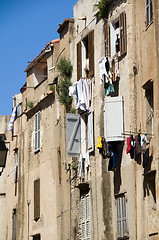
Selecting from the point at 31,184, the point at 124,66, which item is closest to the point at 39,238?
the point at 31,184

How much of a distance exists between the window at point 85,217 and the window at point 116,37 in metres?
5.29

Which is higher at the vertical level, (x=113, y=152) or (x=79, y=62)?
(x=79, y=62)

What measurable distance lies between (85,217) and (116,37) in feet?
21.4

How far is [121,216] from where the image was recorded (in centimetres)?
2055

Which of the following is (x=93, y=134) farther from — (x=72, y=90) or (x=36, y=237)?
(x=36, y=237)

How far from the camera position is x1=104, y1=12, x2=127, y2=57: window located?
70.1 ft

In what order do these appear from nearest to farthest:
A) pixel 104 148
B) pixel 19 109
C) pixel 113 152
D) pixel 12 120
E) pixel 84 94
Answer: pixel 113 152
pixel 104 148
pixel 84 94
pixel 19 109
pixel 12 120

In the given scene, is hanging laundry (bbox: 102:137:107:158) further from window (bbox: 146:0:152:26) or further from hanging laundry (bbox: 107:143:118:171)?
window (bbox: 146:0:152:26)

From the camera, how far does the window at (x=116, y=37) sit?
A: 2138 cm

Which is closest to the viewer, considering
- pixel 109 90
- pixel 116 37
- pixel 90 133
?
pixel 109 90

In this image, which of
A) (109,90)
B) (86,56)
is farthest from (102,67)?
(86,56)

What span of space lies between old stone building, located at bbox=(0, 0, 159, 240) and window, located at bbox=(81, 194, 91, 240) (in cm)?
4

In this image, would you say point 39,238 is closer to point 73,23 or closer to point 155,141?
point 73,23

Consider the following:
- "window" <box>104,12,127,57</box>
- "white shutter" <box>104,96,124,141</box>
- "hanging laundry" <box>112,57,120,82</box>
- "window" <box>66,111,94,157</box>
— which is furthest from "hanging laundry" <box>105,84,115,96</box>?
"window" <box>66,111,94,157</box>
